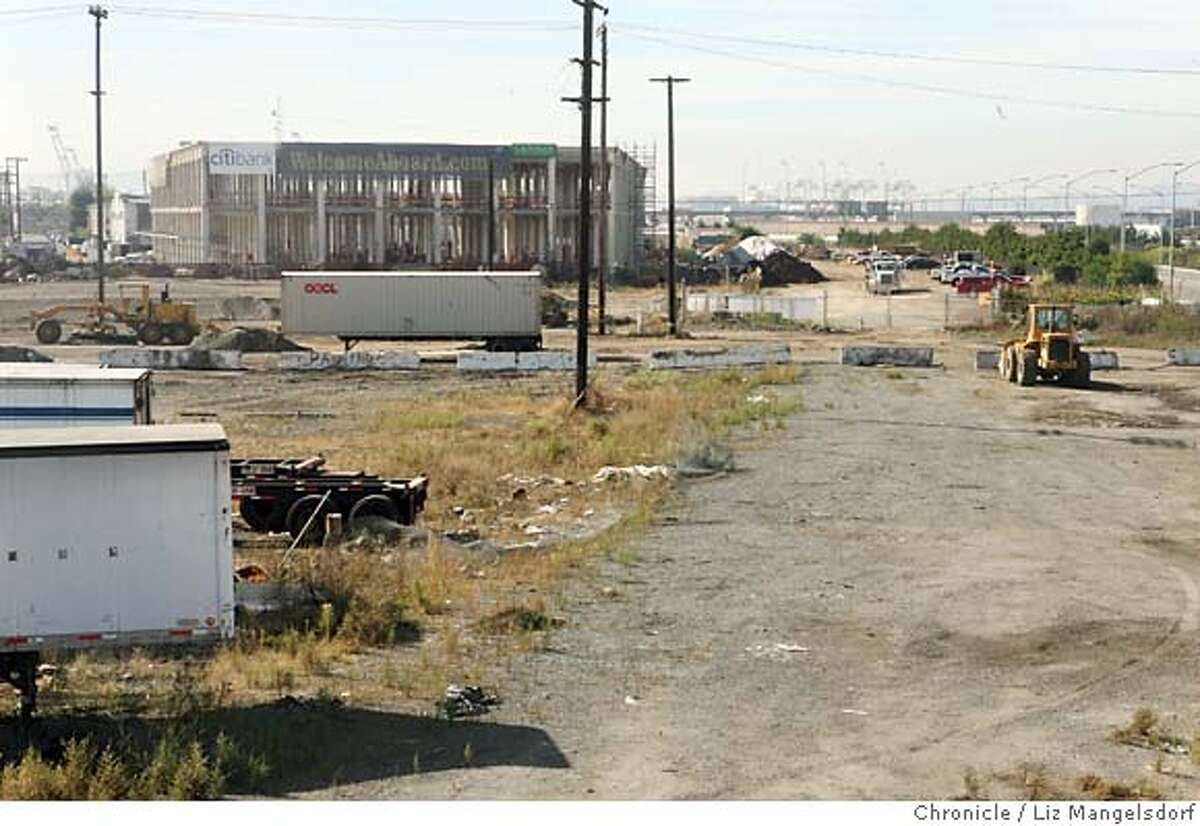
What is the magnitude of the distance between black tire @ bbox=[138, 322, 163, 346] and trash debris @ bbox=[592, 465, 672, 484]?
130 feet

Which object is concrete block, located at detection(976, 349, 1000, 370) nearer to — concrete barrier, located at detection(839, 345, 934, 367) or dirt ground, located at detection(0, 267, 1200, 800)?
concrete barrier, located at detection(839, 345, 934, 367)

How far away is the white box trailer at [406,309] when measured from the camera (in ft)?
211

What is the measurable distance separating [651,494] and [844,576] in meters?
7.12

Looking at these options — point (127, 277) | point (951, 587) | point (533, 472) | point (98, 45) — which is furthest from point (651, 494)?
point (127, 277)

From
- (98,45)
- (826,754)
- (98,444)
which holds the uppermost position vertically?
(98,45)

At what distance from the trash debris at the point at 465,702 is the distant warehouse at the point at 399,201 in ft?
313

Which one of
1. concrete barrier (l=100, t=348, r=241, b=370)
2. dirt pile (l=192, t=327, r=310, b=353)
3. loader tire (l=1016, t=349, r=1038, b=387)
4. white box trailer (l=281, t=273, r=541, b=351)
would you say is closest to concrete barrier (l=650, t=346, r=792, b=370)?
white box trailer (l=281, t=273, r=541, b=351)

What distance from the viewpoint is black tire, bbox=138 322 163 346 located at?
222 ft

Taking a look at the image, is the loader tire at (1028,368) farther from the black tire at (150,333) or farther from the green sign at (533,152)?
the green sign at (533,152)

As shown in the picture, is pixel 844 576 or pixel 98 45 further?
pixel 98 45

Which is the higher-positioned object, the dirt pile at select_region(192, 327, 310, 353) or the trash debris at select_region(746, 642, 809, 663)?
the dirt pile at select_region(192, 327, 310, 353)

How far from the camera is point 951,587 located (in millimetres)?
21859

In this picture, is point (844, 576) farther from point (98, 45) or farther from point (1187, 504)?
point (98, 45)

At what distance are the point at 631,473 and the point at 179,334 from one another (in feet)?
133
